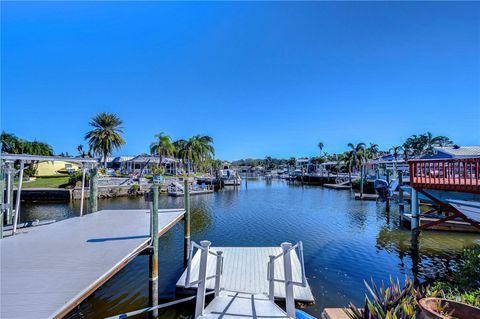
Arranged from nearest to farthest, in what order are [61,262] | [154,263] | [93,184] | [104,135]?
[61,262] < [154,263] < [93,184] < [104,135]

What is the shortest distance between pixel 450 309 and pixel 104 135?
48.7 m

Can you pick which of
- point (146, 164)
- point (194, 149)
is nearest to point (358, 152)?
point (194, 149)

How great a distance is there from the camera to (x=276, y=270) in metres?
7.79

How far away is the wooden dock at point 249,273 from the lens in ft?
22.8

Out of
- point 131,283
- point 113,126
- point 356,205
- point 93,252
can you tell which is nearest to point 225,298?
point 93,252

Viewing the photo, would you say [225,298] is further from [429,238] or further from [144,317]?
[429,238]

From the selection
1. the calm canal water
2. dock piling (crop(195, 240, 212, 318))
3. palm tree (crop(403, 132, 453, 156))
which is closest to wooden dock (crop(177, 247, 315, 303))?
the calm canal water

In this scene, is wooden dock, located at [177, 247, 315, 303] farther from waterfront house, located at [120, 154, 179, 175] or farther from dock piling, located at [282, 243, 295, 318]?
waterfront house, located at [120, 154, 179, 175]

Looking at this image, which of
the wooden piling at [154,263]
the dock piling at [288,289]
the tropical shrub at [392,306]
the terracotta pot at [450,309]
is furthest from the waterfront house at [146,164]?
the terracotta pot at [450,309]

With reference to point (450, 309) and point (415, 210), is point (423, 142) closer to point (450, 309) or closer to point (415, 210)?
point (415, 210)

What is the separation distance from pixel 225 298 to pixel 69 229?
18.0 ft

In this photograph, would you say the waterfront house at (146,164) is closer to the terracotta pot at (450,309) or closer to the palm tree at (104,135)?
the palm tree at (104,135)

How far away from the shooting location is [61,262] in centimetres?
483

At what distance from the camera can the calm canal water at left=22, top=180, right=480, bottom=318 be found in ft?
25.5
